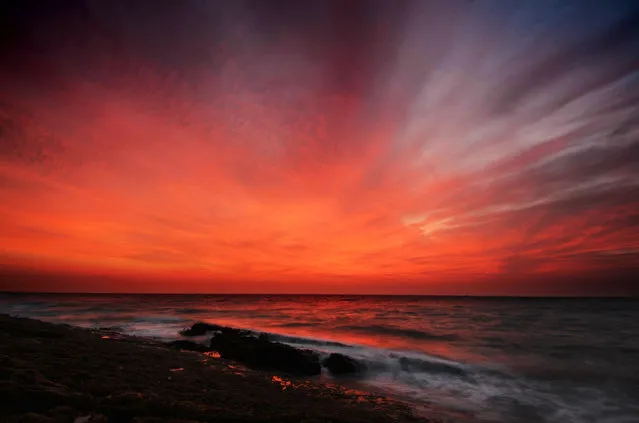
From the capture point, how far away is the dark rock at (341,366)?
14.4 metres

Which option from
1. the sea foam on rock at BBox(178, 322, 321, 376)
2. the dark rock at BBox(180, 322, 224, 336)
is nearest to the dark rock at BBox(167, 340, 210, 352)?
the sea foam on rock at BBox(178, 322, 321, 376)

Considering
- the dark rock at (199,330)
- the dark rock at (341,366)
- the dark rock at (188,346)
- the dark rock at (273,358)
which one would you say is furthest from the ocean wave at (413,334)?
the dark rock at (188,346)

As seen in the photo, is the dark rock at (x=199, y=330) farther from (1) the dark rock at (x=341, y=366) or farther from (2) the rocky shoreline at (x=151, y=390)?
(1) the dark rock at (x=341, y=366)

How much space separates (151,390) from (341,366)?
894 cm

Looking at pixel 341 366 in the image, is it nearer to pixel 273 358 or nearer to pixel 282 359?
pixel 282 359

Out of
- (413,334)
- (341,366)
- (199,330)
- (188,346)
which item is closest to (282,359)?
(341,366)

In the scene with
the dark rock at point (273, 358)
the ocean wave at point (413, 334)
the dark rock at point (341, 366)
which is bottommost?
the ocean wave at point (413, 334)

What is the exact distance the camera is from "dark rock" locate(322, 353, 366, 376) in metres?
14.4

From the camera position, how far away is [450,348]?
76.7 feet

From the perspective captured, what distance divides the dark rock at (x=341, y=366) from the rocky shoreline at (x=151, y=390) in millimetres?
1421

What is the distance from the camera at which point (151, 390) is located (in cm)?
770

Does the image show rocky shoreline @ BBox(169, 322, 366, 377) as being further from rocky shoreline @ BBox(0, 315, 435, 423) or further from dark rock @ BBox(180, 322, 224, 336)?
dark rock @ BBox(180, 322, 224, 336)

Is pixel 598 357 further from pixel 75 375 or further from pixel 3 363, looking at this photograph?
pixel 3 363

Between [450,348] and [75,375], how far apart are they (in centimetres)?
2241
